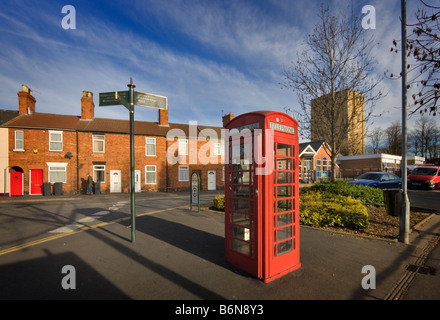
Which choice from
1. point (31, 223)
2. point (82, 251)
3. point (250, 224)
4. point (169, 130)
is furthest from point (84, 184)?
point (250, 224)

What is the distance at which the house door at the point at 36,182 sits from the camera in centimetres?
1823

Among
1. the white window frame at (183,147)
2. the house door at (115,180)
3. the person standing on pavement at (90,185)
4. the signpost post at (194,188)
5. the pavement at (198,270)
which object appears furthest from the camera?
the white window frame at (183,147)

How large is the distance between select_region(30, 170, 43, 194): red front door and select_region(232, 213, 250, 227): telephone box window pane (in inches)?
837

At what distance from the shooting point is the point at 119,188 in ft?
67.4

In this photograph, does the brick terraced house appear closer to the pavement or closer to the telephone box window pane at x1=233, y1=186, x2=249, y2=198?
the pavement

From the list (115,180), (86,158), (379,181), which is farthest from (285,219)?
(86,158)

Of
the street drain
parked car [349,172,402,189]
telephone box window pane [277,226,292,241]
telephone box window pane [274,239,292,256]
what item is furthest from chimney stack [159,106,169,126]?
the street drain

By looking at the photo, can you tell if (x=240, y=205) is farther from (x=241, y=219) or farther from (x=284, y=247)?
(x=284, y=247)

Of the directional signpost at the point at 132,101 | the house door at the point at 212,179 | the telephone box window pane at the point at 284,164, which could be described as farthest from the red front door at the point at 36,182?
the telephone box window pane at the point at 284,164

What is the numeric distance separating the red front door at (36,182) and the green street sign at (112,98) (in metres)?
18.3

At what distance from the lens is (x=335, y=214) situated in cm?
688

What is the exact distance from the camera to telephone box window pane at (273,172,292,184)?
3.70 metres

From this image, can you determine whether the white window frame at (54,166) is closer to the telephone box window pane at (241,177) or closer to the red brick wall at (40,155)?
the red brick wall at (40,155)
